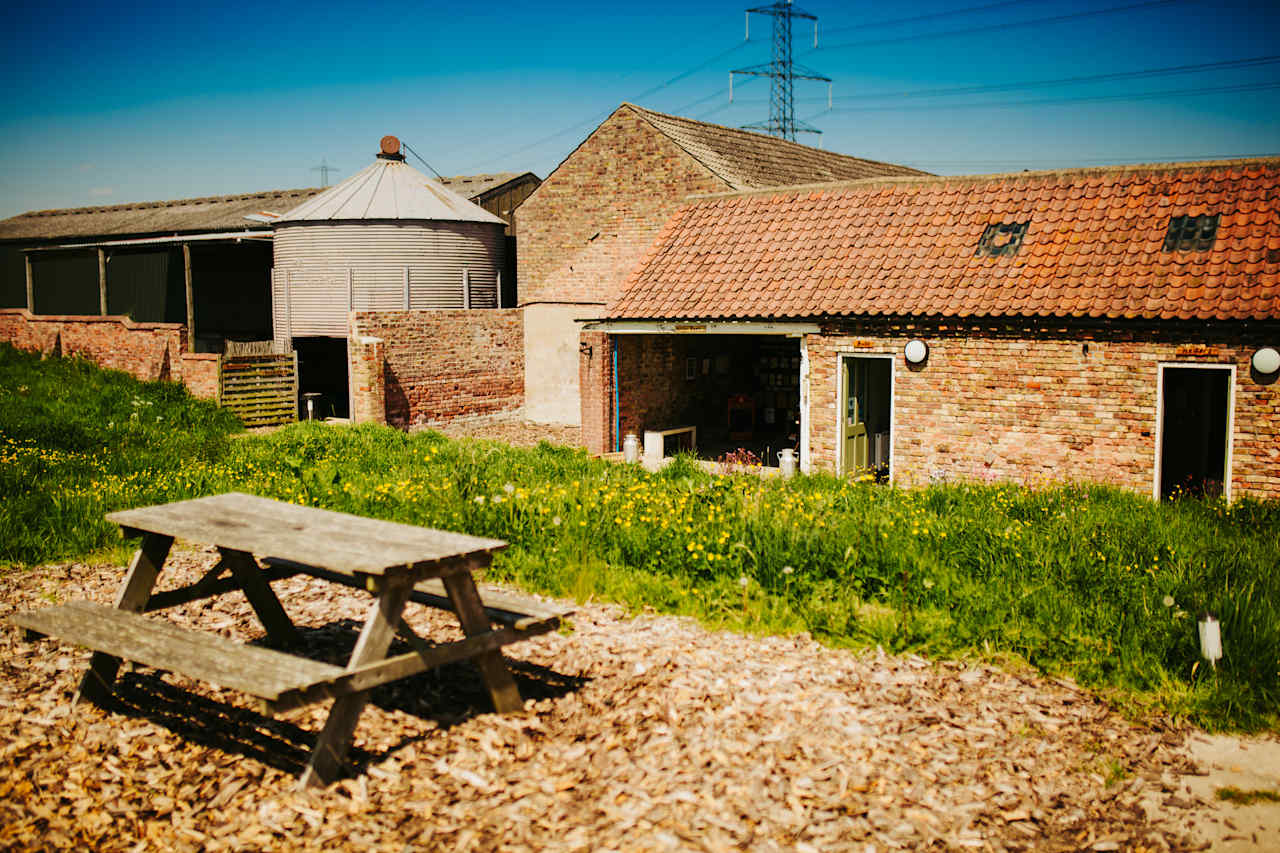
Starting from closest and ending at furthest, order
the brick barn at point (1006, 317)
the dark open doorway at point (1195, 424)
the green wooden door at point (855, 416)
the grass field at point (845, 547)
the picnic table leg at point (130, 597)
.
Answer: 1. the picnic table leg at point (130, 597)
2. the grass field at point (845, 547)
3. the brick barn at point (1006, 317)
4. the green wooden door at point (855, 416)
5. the dark open doorway at point (1195, 424)

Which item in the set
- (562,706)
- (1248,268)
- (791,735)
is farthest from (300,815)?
(1248,268)

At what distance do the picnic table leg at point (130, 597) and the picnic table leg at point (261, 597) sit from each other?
38 cm

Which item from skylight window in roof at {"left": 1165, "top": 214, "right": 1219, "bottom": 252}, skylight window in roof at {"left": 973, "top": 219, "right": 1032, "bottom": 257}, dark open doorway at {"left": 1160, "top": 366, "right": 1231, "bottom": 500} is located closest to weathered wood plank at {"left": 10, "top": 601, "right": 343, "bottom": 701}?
skylight window in roof at {"left": 973, "top": 219, "right": 1032, "bottom": 257}

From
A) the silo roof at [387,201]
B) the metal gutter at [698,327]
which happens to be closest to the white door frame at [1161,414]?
the metal gutter at [698,327]

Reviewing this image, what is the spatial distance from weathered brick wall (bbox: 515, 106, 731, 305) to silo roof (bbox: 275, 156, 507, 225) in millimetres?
1715

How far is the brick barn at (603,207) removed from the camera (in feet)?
75.7

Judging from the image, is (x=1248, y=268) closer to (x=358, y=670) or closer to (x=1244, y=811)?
(x=1244, y=811)

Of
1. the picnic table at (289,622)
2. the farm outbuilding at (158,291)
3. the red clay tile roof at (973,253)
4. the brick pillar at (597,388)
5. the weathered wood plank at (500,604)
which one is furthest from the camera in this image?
the farm outbuilding at (158,291)

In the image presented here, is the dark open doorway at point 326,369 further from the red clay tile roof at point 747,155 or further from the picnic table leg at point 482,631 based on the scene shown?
the picnic table leg at point 482,631

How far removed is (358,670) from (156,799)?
118 cm

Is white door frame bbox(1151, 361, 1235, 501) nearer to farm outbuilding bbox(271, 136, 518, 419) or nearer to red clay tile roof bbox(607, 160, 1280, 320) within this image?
red clay tile roof bbox(607, 160, 1280, 320)

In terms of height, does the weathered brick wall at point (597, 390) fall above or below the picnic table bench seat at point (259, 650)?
above

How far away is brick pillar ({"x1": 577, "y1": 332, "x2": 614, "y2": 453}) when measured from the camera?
17.3 meters

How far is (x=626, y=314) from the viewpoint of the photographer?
54.4 ft
